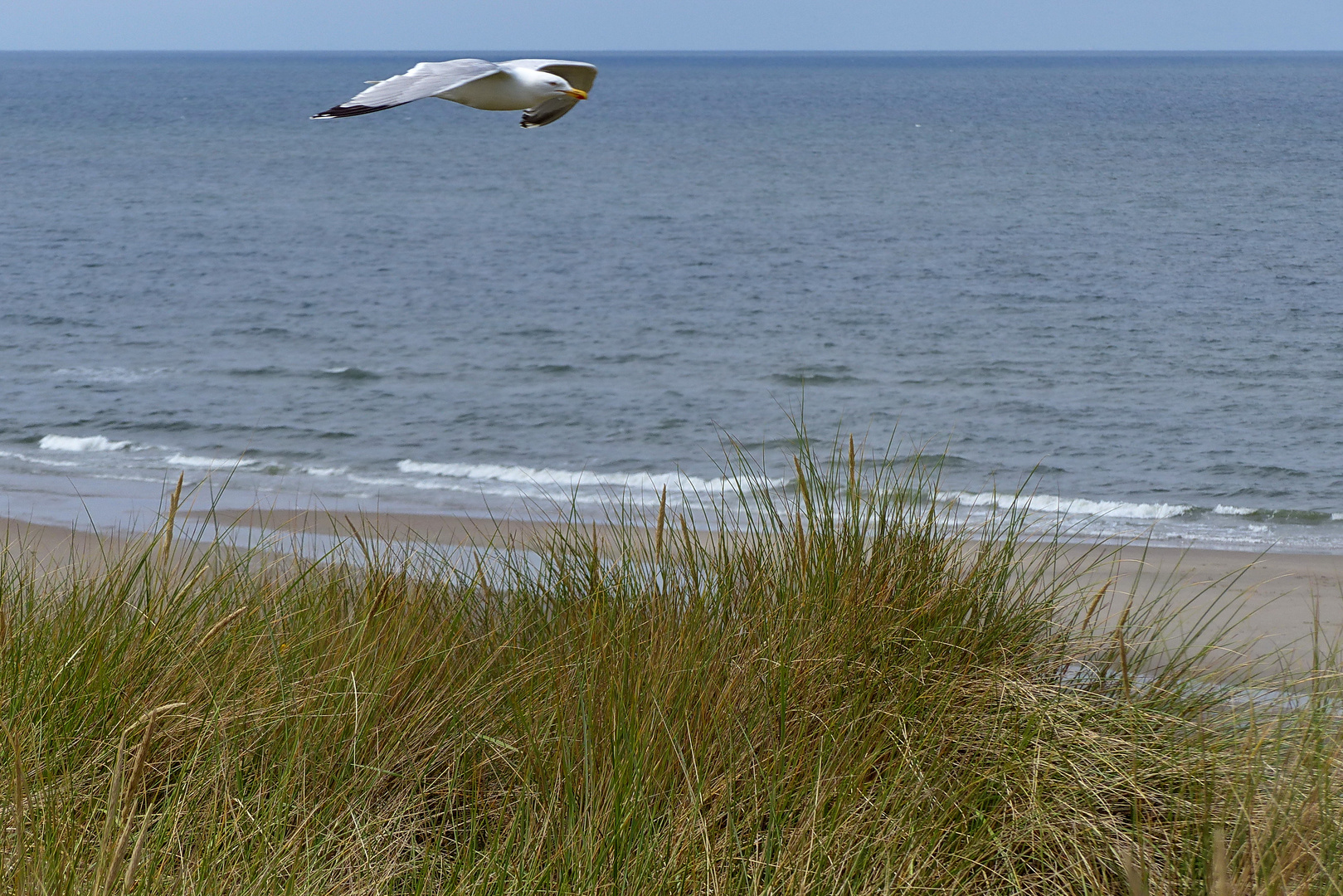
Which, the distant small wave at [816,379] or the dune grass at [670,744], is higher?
the dune grass at [670,744]

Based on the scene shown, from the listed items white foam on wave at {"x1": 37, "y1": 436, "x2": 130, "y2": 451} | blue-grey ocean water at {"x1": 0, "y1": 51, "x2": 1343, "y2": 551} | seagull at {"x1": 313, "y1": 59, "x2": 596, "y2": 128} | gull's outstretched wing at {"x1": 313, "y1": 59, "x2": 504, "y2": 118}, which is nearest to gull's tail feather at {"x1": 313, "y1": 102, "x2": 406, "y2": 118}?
gull's outstretched wing at {"x1": 313, "y1": 59, "x2": 504, "y2": 118}

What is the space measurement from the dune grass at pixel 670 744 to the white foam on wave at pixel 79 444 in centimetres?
1277

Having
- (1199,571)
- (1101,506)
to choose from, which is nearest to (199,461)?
(1101,506)

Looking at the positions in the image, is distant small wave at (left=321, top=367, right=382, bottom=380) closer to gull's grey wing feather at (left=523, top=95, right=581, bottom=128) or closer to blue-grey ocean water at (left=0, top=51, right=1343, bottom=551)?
blue-grey ocean water at (left=0, top=51, right=1343, bottom=551)

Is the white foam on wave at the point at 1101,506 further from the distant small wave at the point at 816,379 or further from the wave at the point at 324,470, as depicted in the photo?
the wave at the point at 324,470

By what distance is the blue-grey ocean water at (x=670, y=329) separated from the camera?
47.7 feet

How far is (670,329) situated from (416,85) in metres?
21.1

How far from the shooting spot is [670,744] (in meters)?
2.93

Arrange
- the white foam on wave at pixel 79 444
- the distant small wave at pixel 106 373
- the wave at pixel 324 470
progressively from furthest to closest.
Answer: the distant small wave at pixel 106 373 < the white foam on wave at pixel 79 444 < the wave at pixel 324 470

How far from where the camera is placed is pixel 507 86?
2061 millimetres

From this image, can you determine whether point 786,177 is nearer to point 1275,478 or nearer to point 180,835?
point 1275,478

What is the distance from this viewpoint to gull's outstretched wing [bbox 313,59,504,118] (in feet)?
5.51

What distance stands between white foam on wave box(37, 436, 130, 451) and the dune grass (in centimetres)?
1277

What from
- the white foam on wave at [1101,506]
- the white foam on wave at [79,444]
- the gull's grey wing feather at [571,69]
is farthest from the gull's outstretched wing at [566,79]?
the white foam on wave at [79,444]
